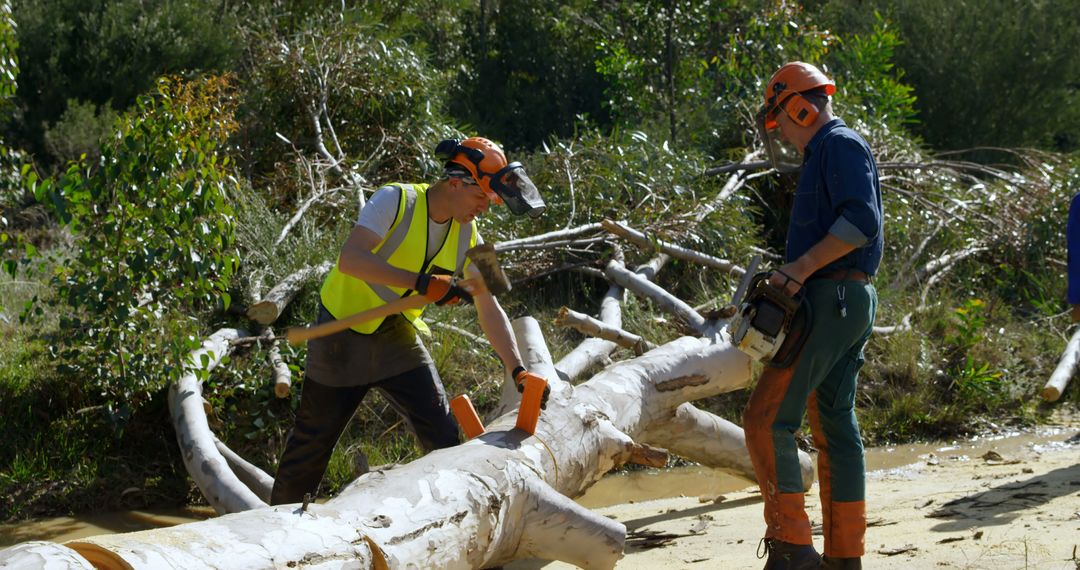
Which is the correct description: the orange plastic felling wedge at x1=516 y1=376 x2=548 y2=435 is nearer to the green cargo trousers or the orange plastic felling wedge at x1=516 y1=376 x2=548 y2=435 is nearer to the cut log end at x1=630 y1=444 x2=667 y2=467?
the cut log end at x1=630 y1=444 x2=667 y2=467

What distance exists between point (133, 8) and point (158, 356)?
20.0 ft

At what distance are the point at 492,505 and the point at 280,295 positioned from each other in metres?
3.31

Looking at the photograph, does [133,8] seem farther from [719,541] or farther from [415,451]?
[719,541]

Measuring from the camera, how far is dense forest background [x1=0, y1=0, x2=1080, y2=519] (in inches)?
231

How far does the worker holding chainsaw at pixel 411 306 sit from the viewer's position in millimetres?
4207

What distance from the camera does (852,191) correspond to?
372 cm

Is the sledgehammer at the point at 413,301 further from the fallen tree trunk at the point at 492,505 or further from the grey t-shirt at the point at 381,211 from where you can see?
the fallen tree trunk at the point at 492,505

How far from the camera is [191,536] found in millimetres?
2797

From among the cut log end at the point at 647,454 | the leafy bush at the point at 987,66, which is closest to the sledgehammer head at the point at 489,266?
the cut log end at the point at 647,454

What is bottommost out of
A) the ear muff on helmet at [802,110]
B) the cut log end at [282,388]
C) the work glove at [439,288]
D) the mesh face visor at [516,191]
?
the cut log end at [282,388]

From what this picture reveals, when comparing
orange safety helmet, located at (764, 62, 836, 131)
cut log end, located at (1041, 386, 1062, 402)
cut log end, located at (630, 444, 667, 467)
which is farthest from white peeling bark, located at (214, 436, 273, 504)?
cut log end, located at (1041, 386, 1062, 402)

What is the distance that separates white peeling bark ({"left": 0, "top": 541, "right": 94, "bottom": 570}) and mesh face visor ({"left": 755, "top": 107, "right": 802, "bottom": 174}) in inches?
110

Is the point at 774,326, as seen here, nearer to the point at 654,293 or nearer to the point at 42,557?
the point at 42,557

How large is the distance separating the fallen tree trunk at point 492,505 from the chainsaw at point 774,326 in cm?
79
